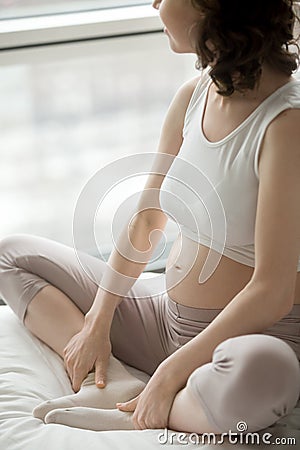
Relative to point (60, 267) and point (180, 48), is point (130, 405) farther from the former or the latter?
point (180, 48)

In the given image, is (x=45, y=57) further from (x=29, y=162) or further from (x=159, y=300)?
(x=159, y=300)

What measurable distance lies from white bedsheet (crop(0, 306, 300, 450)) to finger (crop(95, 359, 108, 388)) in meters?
0.06

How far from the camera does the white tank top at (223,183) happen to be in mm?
1438

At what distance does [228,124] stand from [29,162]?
1.47m

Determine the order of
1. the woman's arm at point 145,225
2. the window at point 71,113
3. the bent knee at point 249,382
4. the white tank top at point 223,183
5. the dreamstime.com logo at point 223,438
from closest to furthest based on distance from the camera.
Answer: the bent knee at point 249,382 < the dreamstime.com logo at point 223,438 < the white tank top at point 223,183 < the woman's arm at point 145,225 < the window at point 71,113

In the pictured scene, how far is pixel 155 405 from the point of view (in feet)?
4.62

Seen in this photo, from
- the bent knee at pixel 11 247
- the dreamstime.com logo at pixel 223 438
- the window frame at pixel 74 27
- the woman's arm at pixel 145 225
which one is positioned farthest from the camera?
the window frame at pixel 74 27

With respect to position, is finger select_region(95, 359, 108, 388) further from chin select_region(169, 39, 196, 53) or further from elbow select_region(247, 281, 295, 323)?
chin select_region(169, 39, 196, 53)

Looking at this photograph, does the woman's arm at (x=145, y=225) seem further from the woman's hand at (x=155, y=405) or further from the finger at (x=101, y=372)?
the woman's hand at (x=155, y=405)

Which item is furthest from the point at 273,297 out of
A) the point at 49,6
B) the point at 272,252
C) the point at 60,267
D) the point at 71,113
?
the point at 71,113

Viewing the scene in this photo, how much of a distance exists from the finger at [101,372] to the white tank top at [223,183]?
A: 29 centimetres

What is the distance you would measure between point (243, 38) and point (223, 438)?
635 mm

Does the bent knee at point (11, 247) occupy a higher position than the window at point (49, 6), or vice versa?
the window at point (49, 6)

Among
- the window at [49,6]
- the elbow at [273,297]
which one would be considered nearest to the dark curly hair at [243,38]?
the elbow at [273,297]
